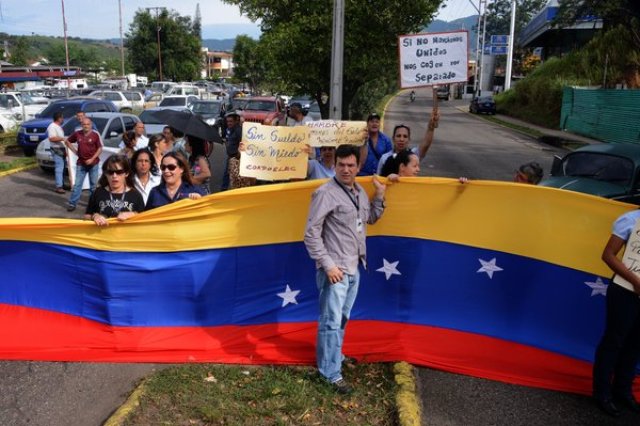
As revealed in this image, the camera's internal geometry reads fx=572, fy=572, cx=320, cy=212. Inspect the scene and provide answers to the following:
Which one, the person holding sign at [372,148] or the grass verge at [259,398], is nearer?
the grass verge at [259,398]

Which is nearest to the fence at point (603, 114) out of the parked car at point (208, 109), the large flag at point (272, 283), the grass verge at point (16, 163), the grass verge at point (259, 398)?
the parked car at point (208, 109)

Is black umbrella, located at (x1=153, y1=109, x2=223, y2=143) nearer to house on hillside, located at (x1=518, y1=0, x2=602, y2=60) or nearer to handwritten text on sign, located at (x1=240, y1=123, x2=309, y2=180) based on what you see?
handwritten text on sign, located at (x1=240, y1=123, x2=309, y2=180)

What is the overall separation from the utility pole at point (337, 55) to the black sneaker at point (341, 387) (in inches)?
193

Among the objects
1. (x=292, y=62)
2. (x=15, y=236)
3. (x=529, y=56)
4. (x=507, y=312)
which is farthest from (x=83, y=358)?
(x=529, y=56)

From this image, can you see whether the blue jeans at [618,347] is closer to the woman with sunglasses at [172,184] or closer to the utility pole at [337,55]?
the woman with sunglasses at [172,184]

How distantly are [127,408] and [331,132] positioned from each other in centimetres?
345

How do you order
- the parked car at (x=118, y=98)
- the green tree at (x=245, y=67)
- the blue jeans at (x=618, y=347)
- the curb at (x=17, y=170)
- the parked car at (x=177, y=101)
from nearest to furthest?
the blue jeans at (x=618, y=347) < the curb at (x=17, y=170) < the parked car at (x=177, y=101) < the parked car at (x=118, y=98) < the green tree at (x=245, y=67)

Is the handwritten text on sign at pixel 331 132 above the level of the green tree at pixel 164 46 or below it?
below

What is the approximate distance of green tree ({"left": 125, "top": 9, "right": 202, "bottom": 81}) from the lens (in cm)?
6650

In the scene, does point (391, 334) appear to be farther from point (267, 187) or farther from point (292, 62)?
point (292, 62)

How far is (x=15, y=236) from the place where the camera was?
5000mm

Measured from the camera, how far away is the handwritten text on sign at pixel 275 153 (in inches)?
237

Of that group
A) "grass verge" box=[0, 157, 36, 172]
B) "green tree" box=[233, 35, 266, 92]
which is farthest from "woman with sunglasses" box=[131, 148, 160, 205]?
"green tree" box=[233, 35, 266, 92]

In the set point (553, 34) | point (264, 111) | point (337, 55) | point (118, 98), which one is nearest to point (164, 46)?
point (118, 98)
